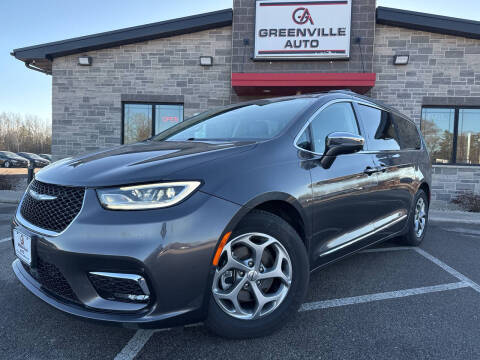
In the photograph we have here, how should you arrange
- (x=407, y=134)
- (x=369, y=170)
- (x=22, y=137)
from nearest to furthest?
(x=369, y=170)
(x=407, y=134)
(x=22, y=137)

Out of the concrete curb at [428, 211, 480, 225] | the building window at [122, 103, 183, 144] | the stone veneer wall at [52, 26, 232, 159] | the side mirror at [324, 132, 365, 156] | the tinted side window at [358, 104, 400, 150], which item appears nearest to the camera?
the side mirror at [324, 132, 365, 156]

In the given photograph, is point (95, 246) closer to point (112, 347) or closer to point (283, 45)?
point (112, 347)

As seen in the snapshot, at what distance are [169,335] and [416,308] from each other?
71.6 inches

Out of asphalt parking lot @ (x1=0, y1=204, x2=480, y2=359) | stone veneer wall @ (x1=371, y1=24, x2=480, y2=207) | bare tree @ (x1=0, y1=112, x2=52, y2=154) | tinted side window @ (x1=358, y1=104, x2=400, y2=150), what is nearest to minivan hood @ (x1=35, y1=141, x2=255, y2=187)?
asphalt parking lot @ (x1=0, y1=204, x2=480, y2=359)

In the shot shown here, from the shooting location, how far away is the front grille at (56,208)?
5.56 feet

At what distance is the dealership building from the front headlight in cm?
690

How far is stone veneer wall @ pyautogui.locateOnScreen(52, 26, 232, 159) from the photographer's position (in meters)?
9.18

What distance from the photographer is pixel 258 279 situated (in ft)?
6.33

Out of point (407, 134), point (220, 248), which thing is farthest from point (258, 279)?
point (407, 134)

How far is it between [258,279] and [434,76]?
911 cm

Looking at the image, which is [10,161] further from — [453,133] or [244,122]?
[244,122]

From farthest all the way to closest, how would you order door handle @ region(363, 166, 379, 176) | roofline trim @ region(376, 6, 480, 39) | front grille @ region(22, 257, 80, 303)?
roofline trim @ region(376, 6, 480, 39) → door handle @ region(363, 166, 379, 176) → front grille @ region(22, 257, 80, 303)

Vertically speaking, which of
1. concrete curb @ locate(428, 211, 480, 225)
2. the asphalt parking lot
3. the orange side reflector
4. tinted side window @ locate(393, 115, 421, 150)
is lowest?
concrete curb @ locate(428, 211, 480, 225)

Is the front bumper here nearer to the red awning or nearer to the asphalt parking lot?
the asphalt parking lot
